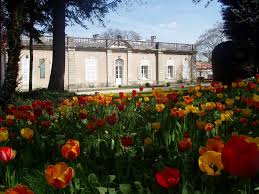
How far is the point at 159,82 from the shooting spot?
4697cm

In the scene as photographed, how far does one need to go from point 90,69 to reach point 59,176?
1528 inches

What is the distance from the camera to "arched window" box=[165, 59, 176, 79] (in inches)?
1892

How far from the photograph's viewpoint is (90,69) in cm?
4000

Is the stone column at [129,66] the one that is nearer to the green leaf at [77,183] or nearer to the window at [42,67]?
the window at [42,67]

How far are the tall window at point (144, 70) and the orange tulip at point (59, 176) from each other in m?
43.4

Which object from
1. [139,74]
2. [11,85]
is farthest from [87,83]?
[11,85]

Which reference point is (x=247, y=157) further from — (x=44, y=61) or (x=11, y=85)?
(x=44, y=61)

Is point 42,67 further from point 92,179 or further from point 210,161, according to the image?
point 210,161

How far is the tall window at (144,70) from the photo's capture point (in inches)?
1768

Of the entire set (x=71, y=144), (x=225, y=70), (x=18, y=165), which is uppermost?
(x=225, y=70)

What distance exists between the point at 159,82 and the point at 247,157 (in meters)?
45.9

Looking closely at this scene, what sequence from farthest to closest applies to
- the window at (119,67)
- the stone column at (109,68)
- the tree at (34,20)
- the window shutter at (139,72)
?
the window shutter at (139,72) → the window at (119,67) → the stone column at (109,68) → the tree at (34,20)

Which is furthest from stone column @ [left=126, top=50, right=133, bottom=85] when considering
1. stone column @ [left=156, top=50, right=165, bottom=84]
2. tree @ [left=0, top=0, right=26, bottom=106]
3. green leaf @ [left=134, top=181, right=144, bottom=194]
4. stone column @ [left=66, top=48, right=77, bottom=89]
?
green leaf @ [left=134, top=181, right=144, bottom=194]

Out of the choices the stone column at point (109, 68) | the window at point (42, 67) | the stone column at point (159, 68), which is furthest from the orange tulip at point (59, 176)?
the stone column at point (159, 68)
